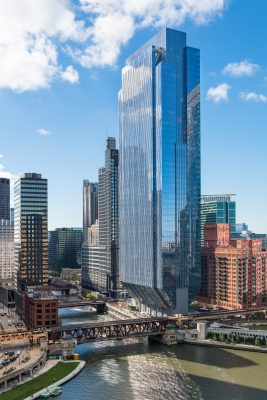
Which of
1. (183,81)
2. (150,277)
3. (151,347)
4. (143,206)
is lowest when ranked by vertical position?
(151,347)

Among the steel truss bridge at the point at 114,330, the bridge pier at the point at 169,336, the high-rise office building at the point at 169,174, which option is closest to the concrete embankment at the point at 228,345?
the bridge pier at the point at 169,336

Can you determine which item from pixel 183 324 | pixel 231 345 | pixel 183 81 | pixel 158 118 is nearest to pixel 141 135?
pixel 158 118

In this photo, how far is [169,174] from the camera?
611ft

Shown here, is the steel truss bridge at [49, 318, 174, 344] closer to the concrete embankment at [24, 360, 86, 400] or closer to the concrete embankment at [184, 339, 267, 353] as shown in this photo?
the concrete embankment at [184, 339, 267, 353]

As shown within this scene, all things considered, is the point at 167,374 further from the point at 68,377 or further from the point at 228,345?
the point at 228,345

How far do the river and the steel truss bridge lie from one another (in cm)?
346

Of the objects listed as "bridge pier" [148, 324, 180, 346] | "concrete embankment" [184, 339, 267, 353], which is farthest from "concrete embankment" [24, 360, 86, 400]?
"concrete embankment" [184, 339, 267, 353]

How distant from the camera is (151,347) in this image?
145 m

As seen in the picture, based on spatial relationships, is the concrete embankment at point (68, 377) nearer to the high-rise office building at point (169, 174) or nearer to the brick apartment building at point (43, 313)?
the brick apartment building at point (43, 313)

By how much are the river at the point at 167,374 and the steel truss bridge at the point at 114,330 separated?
346 centimetres

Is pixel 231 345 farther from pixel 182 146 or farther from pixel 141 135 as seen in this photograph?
pixel 141 135

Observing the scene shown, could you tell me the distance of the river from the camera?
9794cm

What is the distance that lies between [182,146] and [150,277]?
53.2m

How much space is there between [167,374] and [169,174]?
90.5m
